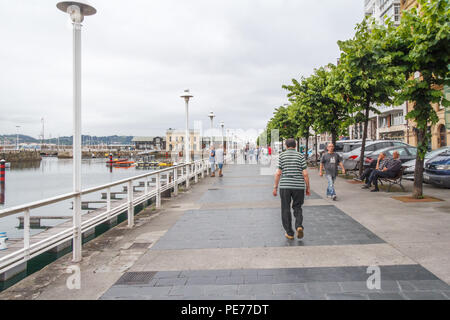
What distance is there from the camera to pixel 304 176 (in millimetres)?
6371

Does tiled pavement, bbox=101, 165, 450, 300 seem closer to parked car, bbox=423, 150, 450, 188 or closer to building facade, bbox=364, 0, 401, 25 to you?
parked car, bbox=423, 150, 450, 188

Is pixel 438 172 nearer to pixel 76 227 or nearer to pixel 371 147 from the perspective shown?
pixel 371 147

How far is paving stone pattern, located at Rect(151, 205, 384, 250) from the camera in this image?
20.0 feet

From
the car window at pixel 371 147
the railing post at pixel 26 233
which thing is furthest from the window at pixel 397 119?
the railing post at pixel 26 233

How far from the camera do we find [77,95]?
5.68 meters

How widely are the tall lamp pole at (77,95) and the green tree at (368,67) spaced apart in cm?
798

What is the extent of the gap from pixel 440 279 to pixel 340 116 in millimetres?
16329

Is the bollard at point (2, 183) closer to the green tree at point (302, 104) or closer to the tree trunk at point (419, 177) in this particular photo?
the green tree at point (302, 104)

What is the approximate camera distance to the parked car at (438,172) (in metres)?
12.2

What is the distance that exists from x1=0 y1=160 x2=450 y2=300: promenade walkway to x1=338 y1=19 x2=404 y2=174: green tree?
4.45 meters

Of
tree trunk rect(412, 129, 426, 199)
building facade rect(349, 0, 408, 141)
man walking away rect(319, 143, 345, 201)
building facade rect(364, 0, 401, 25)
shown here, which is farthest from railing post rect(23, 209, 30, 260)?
building facade rect(364, 0, 401, 25)
